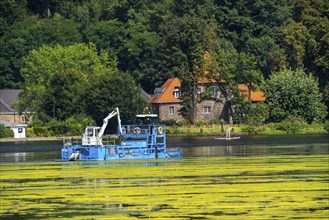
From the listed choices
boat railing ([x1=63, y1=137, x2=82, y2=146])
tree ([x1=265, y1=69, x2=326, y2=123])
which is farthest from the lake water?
tree ([x1=265, y1=69, x2=326, y2=123])

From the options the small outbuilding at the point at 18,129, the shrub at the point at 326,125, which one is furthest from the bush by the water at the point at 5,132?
the shrub at the point at 326,125

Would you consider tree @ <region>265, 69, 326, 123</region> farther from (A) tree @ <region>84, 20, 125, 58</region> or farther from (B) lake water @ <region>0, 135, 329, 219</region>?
(B) lake water @ <region>0, 135, 329, 219</region>

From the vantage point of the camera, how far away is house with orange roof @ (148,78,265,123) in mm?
127688

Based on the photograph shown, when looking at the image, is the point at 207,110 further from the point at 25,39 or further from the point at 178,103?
the point at 25,39

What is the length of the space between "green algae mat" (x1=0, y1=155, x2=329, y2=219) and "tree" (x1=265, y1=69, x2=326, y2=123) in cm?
5475

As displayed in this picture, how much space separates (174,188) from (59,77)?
80.2 m

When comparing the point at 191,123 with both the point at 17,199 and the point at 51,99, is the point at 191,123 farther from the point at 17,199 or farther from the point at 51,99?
the point at 17,199

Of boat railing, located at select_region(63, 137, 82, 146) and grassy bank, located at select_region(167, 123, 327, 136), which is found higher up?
grassy bank, located at select_region(167, 123, 327, 136)

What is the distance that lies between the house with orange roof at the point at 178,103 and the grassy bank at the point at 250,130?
9381mm

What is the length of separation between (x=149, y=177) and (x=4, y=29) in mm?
109689

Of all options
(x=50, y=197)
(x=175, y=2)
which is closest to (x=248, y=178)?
(x=50, y=197)

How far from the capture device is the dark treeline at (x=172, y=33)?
4870 inches

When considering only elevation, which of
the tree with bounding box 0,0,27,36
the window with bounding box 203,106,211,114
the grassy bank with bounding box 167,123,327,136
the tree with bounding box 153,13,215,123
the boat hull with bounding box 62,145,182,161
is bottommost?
the boat hull with bounding box 62,145,182,161

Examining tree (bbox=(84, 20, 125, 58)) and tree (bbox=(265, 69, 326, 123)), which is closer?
tree (bbox=(265, 69, 326, 123))
